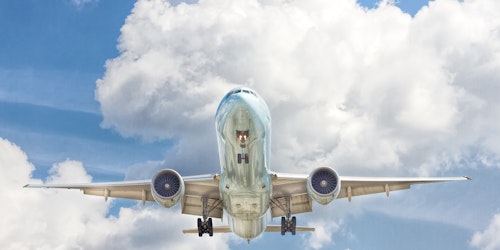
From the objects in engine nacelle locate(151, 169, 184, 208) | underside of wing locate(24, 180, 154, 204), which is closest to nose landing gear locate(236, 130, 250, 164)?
engine nacelle locate(151, 169, 184, 208)

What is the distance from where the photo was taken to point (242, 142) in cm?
2464

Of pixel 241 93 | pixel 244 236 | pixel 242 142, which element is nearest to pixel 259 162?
pixel 242 142

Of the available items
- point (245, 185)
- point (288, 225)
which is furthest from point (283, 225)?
point (245, 185)

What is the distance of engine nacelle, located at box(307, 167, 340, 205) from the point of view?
94.4 feet

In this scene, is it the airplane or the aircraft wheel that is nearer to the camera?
the airplane

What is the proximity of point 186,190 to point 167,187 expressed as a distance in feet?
13.8

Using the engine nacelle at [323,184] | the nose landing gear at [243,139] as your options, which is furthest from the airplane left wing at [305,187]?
the nose landing gear at [243,139]

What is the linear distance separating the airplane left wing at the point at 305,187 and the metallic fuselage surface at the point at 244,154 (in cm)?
207

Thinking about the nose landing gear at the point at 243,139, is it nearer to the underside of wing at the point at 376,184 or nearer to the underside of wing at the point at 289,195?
the underside of wing at the point at 289,195

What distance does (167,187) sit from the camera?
28844mm

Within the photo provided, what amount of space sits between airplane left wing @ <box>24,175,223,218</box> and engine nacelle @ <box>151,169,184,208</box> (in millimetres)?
1675

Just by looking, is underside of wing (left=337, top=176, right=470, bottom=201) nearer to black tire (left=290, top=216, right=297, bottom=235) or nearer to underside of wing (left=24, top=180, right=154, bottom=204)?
black tire (left=290, top=216, right=297, bottom=235)

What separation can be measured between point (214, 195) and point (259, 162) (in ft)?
24.1

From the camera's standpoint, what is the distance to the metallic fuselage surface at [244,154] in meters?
23.7
